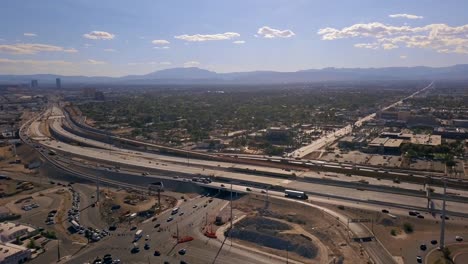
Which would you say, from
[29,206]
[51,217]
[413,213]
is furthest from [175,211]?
[413,213]

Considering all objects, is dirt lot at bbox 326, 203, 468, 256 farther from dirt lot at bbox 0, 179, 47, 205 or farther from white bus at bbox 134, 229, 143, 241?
dirt lot at bbox 0, 179, 47, 205

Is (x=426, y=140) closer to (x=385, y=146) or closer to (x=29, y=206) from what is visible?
(x=385, y=146)

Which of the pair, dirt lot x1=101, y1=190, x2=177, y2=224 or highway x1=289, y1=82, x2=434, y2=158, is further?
highway x1=289, y1=82, x2=434, y2=158

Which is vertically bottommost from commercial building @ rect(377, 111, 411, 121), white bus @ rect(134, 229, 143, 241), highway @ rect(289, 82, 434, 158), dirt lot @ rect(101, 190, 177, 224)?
dirt lot @ rect(101, 190, 177, 224)

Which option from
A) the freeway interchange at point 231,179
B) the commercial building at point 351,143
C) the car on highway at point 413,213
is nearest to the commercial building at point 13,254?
the freeway interchange at point 231,179

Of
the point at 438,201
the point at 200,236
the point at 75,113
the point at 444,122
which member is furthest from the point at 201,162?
the point at 75,113

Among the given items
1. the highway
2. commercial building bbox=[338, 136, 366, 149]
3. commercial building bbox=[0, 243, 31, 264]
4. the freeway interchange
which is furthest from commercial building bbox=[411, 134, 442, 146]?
commercial building bbox=[0, 243, 31, 264]

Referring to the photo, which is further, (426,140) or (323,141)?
(323,141)
